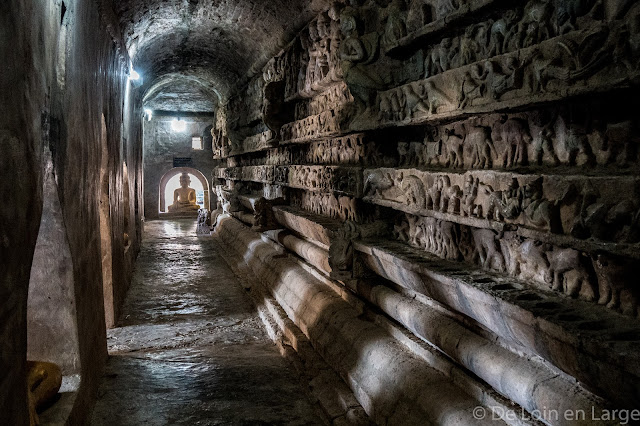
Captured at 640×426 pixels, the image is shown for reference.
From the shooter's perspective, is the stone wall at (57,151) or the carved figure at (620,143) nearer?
the stone wall at (57,151)

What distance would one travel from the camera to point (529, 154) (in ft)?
10.2

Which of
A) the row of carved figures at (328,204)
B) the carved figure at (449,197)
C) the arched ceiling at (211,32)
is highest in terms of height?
the arched ceiling at (211,32)

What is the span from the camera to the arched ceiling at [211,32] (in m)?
7.41

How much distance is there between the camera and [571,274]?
2.71 m

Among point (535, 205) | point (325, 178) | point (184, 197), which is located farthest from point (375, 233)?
point (184, 197)

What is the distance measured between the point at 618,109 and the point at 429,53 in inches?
73.3

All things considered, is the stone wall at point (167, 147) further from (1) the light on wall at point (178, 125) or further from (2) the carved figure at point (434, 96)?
(2) the carved figure at point (434, 96)

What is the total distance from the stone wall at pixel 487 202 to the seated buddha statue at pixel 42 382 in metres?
2.26

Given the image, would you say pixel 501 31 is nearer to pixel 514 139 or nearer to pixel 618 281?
pixel 514 139

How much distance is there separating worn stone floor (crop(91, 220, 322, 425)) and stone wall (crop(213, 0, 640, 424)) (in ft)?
2.03

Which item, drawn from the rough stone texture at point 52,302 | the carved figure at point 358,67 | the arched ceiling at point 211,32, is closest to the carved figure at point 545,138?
the carved figure at point 358,67

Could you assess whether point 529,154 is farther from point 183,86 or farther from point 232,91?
point 183,86

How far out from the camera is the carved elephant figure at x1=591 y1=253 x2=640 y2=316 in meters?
2.37

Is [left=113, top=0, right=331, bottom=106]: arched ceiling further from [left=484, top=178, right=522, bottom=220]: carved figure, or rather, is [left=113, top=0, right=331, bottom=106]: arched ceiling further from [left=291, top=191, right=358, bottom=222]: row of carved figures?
[left=484, top=178, right=522, bottom=220]: carved figure
